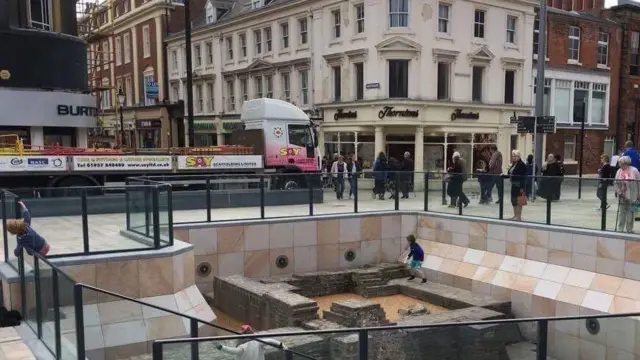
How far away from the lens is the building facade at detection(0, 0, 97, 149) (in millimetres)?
21547

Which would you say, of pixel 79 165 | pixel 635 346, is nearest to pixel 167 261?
pixel 635 346

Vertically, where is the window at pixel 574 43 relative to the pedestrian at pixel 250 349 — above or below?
above

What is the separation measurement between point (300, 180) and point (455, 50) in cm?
1631

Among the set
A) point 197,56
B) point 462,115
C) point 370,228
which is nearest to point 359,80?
point 462,115

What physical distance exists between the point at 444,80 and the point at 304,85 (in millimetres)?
7900

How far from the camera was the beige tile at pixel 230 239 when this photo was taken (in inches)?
558

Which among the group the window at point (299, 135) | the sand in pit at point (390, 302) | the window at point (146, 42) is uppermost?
the window at point (146, 42)

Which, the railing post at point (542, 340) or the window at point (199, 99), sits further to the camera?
the window at point (199, 99)

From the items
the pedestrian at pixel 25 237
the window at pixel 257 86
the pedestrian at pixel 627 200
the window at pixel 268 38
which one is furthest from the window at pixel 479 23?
the pedestrian at pixel 25 237

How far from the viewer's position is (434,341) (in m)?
5.71

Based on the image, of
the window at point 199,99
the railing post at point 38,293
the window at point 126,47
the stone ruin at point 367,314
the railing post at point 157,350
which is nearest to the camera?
the railing post at point 157,350

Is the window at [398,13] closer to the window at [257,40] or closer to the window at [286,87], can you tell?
the window at [286,87]

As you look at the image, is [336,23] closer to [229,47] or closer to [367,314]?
[229,47]

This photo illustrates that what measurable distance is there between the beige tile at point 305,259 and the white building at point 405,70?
1352 cm
